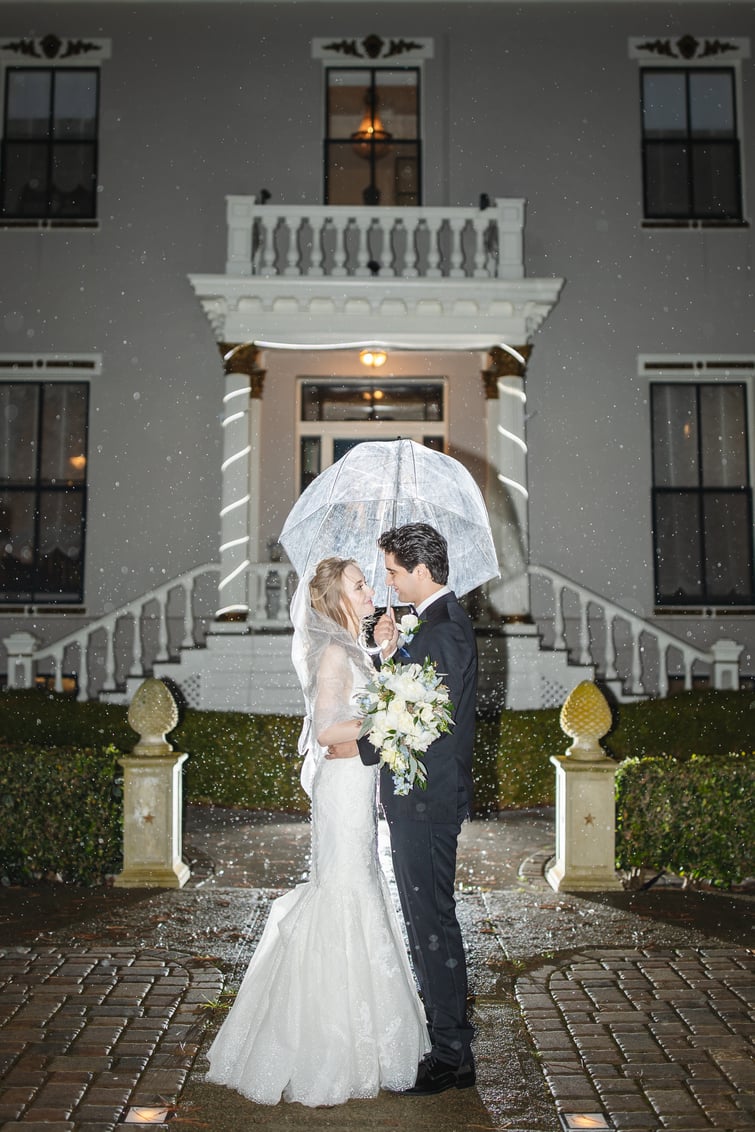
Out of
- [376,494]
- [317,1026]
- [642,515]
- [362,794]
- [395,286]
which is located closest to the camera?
[317,1026]

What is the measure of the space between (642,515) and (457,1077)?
454 inches

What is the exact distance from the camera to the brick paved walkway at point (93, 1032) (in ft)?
13.1

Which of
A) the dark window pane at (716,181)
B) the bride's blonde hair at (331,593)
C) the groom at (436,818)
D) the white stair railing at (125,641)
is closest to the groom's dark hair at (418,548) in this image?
the groom at (436,818)

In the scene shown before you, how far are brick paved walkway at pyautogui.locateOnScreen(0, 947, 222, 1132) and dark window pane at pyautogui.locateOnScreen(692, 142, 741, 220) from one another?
13.2m

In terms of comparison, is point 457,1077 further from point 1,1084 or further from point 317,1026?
point 1,1084

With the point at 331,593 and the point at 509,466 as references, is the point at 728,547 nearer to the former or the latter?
the point at 509,466

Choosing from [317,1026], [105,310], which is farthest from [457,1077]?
[105,310]

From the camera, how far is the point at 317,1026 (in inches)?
157

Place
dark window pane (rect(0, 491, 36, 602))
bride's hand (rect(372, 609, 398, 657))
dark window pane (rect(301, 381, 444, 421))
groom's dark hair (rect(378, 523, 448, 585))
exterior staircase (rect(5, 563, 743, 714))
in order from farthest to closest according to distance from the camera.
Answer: dark window pane (rect(301, 381, 444, 421)), dark window pane (rect(0, 491, 36, 602)), exterior staircase (rect(5, 563, 743, 714)), bride's hand (rect(372, 609, 398, 657)), groom's dark hair (rect(378, 523, 448, 585))

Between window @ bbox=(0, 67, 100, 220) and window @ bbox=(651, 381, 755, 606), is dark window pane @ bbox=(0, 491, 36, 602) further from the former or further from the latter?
window @ bbox=(651, 381, 755, 606)

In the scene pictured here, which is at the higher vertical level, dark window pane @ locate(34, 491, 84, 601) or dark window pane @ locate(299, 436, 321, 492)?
dark window pane @ locate(299, 436, 321, 492)

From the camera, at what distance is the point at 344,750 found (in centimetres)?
429

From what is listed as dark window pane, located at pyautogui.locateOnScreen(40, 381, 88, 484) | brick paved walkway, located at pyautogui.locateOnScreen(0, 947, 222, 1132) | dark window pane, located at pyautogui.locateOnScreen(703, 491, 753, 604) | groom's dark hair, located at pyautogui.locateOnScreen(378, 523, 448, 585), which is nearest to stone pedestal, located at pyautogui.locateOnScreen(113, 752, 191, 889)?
brick paved walkway, located at pyautogui.locateOnScreen(0, 947, 222, 1132)

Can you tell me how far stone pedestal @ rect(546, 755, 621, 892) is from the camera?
23.4 ft
